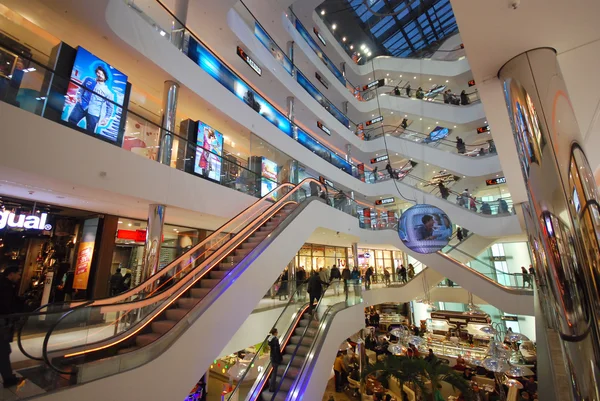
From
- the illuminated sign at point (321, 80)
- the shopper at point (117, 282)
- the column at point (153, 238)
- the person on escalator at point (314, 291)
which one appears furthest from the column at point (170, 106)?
the illuminated sign at point (321, 80)

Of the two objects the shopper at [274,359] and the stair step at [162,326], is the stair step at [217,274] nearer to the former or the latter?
the stair step at [162,326]

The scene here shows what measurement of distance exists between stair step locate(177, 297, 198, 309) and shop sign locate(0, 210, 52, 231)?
4440mm

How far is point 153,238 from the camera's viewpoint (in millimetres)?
6855

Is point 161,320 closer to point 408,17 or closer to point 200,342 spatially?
point 200,342

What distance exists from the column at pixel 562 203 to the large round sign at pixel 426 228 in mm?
2954

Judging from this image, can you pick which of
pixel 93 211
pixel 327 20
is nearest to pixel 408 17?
pixel 327 20

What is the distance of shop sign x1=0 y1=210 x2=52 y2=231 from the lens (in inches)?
246

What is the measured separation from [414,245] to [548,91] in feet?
11.7

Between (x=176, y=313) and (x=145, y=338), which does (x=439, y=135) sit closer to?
(x=176, y=313)

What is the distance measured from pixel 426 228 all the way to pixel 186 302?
4.32 m

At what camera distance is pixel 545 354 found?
273 centimetres

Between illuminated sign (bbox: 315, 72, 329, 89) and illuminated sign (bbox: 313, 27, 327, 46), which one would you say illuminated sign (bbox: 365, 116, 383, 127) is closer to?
illuminated sign (bbox: 315, 72, 329, 89)

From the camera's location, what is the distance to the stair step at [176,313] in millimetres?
4801

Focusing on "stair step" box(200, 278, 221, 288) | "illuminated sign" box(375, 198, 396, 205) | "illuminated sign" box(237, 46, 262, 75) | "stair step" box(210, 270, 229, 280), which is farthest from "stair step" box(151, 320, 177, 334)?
"illuminated sign" box(375, 198, 396, 205)
